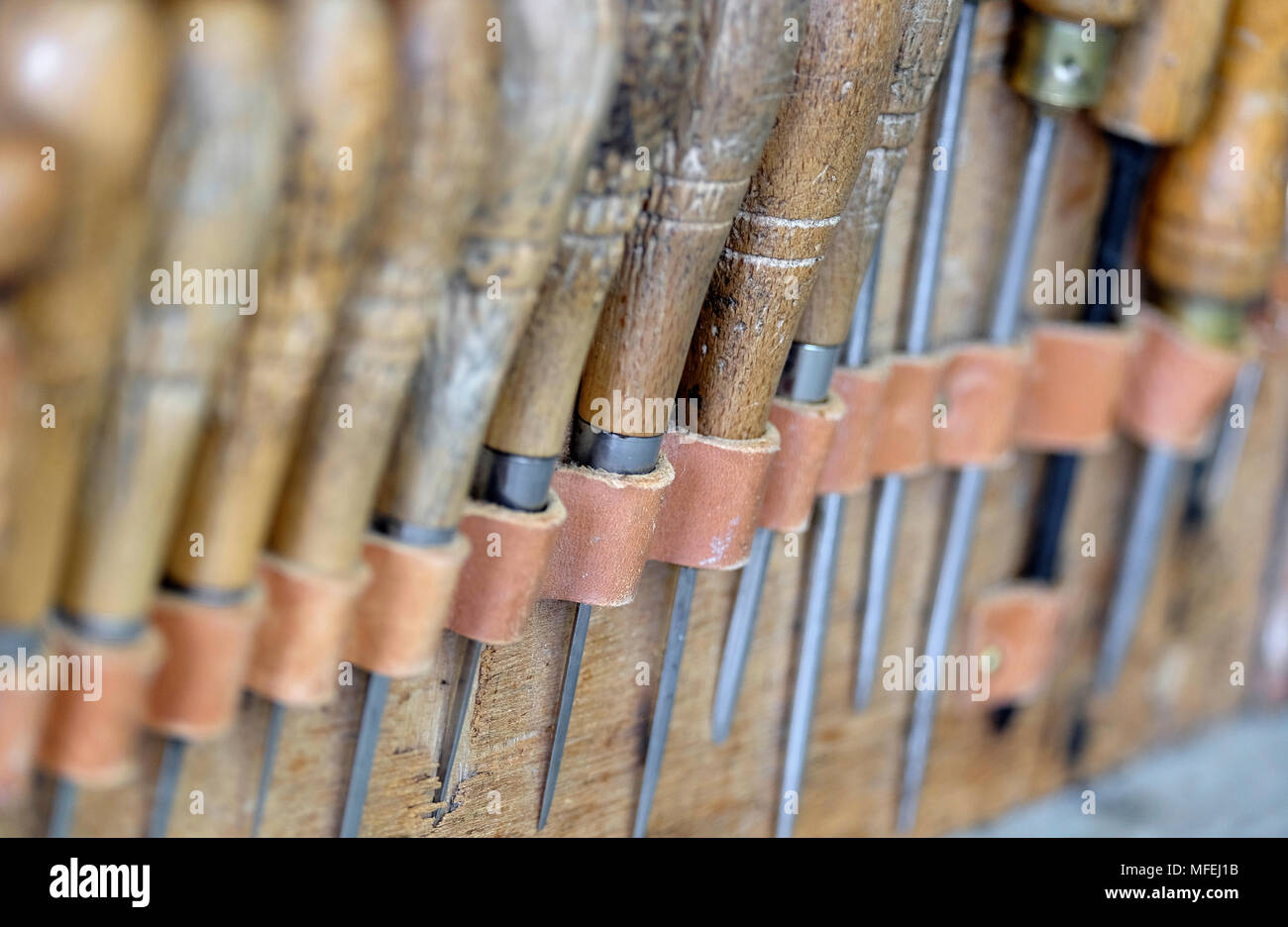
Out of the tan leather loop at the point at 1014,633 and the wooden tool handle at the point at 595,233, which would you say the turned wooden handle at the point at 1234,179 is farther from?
the wooden tool handle at the point at 595,233

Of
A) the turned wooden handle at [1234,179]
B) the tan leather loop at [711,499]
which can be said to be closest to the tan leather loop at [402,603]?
the tan leather loop at [711,499]

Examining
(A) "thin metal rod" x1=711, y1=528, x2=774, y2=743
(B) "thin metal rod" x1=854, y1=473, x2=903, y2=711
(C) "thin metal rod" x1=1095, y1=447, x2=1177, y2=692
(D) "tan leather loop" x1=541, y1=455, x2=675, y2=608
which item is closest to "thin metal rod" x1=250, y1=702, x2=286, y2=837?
(D) "tan leather loop" x1=541, y1=455, x2=675, y2=608

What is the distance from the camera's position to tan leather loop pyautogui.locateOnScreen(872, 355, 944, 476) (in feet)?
2.44

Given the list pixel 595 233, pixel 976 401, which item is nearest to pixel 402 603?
pixel 595 233

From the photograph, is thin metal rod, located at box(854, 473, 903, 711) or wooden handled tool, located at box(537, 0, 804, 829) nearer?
wooden handled tool, located at box(537, 0, 804, 829)

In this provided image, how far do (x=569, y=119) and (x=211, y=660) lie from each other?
197mm

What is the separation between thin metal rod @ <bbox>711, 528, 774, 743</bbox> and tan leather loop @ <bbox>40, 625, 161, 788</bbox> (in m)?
0.30

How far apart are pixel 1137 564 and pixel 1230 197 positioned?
0.25 meters

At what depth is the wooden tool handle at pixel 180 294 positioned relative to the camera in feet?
1.30

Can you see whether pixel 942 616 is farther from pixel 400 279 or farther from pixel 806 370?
pixel 400 279

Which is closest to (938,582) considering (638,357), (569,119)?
(638,357)

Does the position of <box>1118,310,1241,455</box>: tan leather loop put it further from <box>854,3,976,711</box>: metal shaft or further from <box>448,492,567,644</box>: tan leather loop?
<box>448,492,567,644</box>: tan leather loop

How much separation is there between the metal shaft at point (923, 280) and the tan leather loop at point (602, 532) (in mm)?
201

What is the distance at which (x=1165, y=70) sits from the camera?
2.41ft
